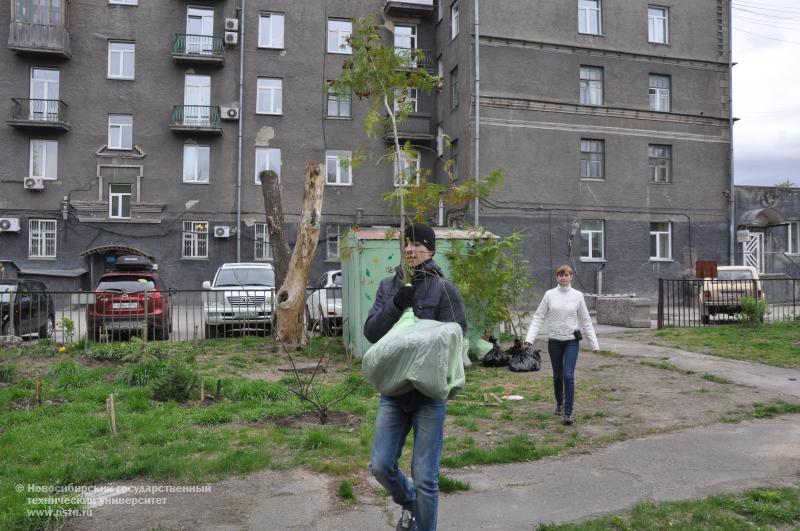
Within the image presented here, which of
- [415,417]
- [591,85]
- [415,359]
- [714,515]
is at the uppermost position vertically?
[591,85]

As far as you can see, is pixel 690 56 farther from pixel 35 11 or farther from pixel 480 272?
pixel 35 11

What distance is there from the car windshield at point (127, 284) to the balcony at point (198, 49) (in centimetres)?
1622

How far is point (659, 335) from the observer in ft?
50.2

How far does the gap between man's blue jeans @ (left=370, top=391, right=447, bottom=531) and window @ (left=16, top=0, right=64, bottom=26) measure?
28.9 m

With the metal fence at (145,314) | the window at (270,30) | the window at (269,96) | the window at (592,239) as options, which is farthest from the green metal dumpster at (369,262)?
the window at (270,30)

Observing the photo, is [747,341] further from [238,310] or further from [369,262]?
[238,310]

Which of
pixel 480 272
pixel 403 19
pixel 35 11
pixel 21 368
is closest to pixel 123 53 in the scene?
pixel 35 11

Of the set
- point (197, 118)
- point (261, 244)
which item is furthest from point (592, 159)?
point (197, 118)

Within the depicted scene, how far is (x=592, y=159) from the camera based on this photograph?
26.9 metres

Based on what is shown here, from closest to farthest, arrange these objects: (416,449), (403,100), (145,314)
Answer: (416,449)
(403,100)
(145,314)

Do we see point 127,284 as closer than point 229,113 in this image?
Yes

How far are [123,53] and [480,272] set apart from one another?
2386cm

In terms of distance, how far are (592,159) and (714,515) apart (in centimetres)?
2441

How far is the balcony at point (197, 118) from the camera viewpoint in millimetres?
27219
